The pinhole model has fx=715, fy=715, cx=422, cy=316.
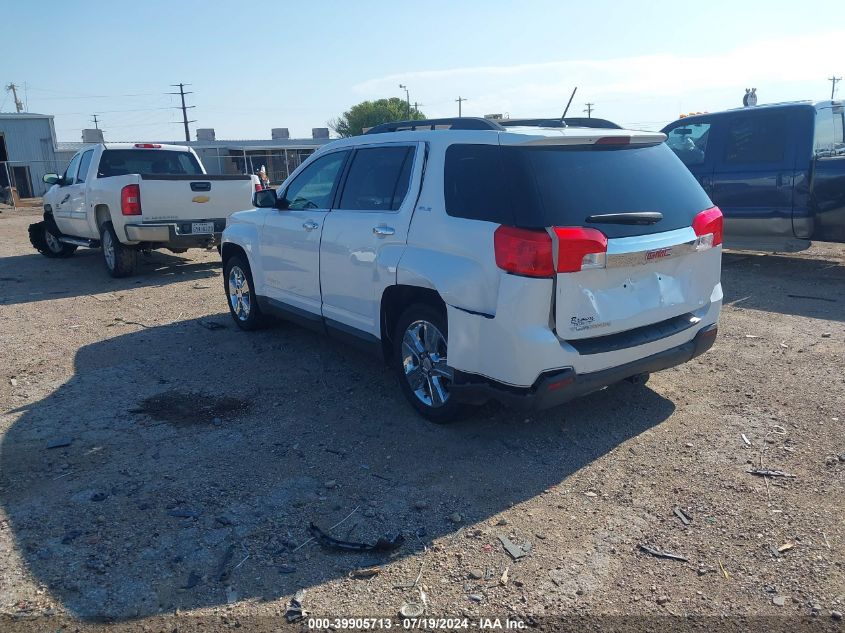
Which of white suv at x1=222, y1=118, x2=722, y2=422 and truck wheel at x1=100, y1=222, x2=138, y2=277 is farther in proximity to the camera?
truck wheel at x1=100, y1=222, x2=138, y2=277

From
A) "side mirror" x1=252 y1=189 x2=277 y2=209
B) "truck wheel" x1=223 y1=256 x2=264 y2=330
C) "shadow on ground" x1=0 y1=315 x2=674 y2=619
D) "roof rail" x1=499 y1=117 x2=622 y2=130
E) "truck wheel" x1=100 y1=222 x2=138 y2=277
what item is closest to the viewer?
"shadow on ground" x1=0 y1=315 x2=674 y2=619

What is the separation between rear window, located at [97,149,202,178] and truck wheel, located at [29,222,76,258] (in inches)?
125

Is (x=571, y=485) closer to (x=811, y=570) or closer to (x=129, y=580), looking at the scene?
(x=811, y=570)

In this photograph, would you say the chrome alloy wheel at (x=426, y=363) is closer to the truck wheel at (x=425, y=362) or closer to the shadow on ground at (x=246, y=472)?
the truck wheel at (x=425, y=362)

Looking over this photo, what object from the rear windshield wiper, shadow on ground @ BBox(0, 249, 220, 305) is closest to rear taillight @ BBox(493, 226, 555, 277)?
the rear windshield wiper

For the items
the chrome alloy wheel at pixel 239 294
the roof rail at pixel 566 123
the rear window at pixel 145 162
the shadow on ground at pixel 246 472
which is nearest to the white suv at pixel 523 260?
the roof rail at pixel 566 123

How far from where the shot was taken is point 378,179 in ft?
17.5

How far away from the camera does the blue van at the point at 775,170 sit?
898 centimetres

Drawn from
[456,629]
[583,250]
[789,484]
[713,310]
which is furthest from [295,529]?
[713,310]

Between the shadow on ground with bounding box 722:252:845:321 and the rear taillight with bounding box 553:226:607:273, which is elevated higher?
the rear taillight with bounding box 553:226:607:273

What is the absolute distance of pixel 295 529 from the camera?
3.65 meters

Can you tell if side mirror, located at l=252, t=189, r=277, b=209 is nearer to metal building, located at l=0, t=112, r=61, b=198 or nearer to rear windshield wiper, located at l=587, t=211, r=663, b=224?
rear windshield wiper, located at l=587, t=211, r=663, b=224

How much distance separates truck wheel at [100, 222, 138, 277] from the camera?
11109mm

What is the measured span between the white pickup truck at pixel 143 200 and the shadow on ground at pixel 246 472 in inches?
195
